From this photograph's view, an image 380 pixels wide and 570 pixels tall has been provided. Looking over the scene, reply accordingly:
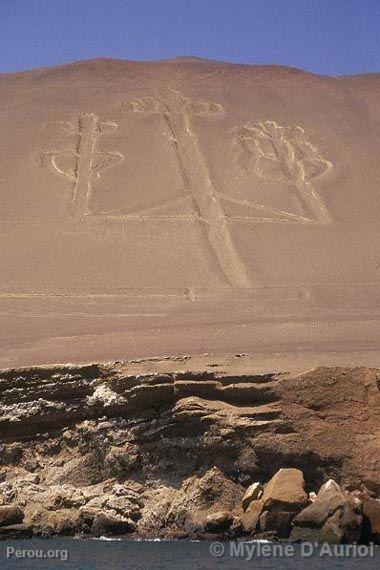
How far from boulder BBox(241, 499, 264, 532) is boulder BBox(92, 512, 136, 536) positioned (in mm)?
1871

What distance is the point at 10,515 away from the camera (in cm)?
1969

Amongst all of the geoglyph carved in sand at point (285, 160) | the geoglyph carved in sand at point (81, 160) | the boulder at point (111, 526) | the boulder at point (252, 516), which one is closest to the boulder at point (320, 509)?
the boulder at point (252, 516)

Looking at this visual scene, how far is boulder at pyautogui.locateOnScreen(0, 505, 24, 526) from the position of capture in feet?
64.3

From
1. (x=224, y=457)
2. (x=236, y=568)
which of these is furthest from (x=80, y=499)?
(x=236, y=568)

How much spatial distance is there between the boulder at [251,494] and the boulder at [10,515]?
142 inches

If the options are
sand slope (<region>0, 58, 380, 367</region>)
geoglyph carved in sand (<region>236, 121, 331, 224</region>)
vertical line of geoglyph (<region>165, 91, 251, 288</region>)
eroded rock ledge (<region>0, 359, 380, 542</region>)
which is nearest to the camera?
eroded rock ledge (<region>0, 359, 380, 542</region>)

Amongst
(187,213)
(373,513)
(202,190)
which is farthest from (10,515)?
(202,190)

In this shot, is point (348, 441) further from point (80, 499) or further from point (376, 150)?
point (376, 150)

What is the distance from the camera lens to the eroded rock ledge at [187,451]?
760 inches

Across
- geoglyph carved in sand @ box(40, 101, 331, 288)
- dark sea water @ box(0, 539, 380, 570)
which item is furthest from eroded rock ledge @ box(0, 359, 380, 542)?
geoglyph carved in sand @ box(40, 101, 331, 288)

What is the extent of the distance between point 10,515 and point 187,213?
82.4 feet

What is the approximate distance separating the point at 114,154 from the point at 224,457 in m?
31.1

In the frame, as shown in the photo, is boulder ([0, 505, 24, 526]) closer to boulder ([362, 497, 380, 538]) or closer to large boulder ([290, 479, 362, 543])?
large boulder ([290, 479, 362, 543])

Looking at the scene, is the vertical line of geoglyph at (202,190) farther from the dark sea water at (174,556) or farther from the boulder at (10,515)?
the dark sea water at (174,556)
